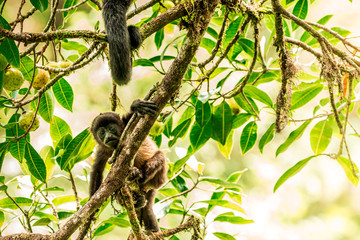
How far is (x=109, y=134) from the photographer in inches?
152

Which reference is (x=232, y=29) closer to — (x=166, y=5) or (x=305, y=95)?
(x=166, y=5)

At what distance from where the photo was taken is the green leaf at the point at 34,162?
2.84 metres

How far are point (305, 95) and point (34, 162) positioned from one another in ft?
6.86

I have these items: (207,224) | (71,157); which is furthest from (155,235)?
(71,157)

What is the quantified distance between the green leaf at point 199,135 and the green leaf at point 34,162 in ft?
3.71

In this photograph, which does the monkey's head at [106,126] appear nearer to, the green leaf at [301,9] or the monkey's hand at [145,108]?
the monkey's hand at [145,108]

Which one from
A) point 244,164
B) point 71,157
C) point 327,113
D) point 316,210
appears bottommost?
point 71,157

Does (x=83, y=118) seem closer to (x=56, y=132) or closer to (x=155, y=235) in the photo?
(x=56, y=132)

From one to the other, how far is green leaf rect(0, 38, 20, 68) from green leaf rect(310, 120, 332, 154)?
7.10 ft

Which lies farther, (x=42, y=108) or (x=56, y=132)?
(x=56, y=132)

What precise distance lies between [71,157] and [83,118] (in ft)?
18.1

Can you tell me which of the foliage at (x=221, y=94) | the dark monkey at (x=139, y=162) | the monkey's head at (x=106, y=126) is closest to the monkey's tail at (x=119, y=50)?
the foliage at (x=221, y=94)

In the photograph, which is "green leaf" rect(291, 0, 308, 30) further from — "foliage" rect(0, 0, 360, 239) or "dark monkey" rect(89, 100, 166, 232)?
"dark monkey" rect(89, 100, 166, 232)

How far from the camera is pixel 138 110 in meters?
2.52
